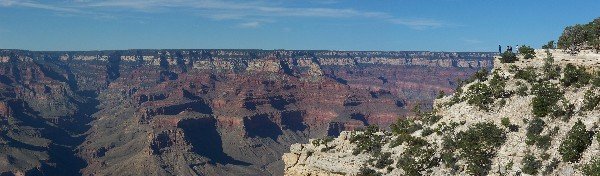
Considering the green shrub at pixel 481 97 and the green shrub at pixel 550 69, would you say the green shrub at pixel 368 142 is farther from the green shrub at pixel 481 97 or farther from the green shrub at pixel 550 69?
the green shrub at pixel 550 69

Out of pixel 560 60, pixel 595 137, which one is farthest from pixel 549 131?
pixel 560 60

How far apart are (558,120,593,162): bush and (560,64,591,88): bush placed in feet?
18.6

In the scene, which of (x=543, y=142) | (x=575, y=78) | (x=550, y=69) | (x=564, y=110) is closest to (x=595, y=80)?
(x=575, y=78)

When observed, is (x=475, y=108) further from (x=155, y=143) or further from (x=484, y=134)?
(x=155, y=143)

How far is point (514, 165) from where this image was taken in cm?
3005

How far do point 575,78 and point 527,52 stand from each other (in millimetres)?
8053

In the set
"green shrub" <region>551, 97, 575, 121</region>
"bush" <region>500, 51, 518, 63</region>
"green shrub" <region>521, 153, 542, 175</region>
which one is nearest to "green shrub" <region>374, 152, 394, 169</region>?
"green shrub" <region>521, 153, 542, 175</region>

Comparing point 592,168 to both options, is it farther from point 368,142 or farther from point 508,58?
point 508,58

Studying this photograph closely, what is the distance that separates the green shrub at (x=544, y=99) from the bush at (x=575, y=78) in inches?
37.1

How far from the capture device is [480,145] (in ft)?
103

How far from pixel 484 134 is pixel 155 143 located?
172 metres

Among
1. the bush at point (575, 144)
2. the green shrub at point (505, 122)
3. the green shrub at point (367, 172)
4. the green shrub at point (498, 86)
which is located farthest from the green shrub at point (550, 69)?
the green shrub at point (367, 172)

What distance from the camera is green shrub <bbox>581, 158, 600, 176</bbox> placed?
2605 centimetres

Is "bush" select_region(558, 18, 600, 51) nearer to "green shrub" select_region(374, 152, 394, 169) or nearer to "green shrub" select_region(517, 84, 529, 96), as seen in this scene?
"green shrub" select_region(517, 84, 529, 96)
